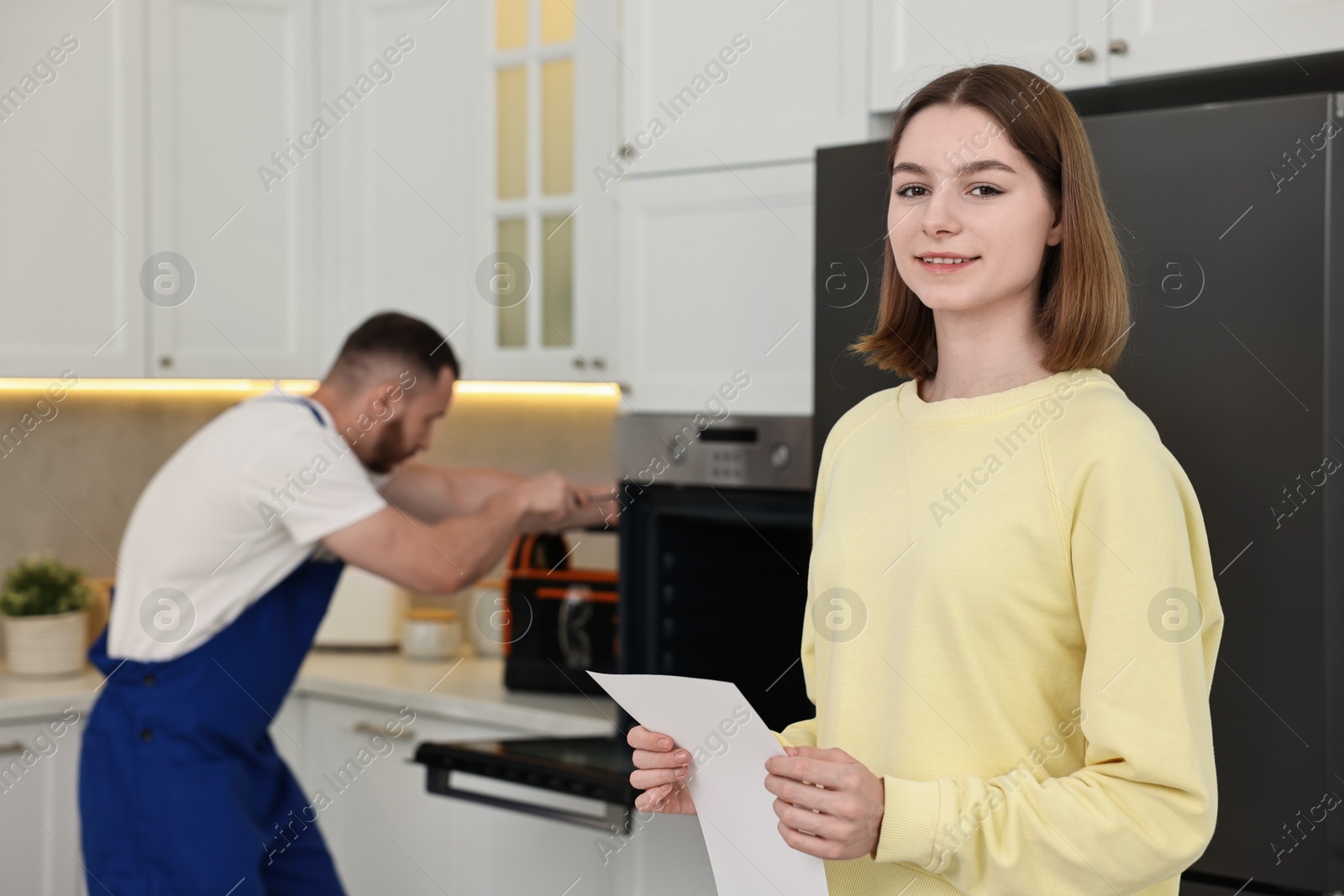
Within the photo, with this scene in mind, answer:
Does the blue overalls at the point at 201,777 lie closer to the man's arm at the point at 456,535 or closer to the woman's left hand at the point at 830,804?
the man's arm at the point at 456,535

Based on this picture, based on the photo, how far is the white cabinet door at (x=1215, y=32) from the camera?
1.36m

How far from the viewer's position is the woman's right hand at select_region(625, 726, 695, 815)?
37.8 inches

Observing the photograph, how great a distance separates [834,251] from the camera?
1501mm

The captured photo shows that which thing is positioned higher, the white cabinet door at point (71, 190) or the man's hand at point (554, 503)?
the white cabinet door at point (71, 190)

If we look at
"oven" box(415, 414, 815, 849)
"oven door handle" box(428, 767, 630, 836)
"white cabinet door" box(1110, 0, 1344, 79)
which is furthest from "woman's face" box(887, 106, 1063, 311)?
"oven door handle" box(428, 767, 630, 836)

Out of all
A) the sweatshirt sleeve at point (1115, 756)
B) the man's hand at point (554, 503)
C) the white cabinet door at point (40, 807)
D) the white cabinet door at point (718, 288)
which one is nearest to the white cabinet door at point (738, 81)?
the white cabinet door at point (718, 288)

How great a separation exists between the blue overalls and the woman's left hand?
118 centimetres

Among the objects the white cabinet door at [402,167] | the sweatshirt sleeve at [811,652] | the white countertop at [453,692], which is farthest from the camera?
the white cabinet door at [402,167]

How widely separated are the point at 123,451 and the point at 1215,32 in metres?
2.39

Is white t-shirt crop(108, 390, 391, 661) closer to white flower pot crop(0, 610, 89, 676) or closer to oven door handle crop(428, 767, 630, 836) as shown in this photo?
oven door handle crop(428, 767, 630, 836)

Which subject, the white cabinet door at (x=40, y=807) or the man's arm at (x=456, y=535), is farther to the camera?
the white cabinet door at (x=40, y=807)

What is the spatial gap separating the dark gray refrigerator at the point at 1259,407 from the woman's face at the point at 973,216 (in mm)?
344

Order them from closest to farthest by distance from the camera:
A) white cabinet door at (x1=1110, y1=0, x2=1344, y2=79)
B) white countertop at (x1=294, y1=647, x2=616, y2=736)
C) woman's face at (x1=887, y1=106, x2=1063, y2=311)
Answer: woman's face at (x1=887, y1=106, x2=1063, y2=311)
white cabinet door at (x1=1110, y1=0, x2=1344, y2=79)
white countertop at (x1=294, y1=647, x2=616, y2=736)

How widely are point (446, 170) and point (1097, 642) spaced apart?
1890 mm
